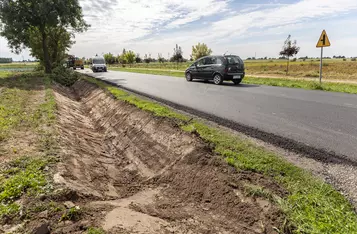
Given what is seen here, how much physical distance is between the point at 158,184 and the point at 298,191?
2.28m

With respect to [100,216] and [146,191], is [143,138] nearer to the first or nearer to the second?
[146,191]

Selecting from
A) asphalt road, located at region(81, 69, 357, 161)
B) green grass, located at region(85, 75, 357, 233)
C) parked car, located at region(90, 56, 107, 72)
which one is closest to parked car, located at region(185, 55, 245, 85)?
asphalt road, located at region(81, 69, 357, 161)

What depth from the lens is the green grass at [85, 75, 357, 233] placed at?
2.38m

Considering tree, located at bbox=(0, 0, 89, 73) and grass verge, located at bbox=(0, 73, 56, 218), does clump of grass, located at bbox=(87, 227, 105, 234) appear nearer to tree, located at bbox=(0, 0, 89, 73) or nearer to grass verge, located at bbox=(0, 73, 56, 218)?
grass verge, located at bbox=(0, 73, 56, 218)

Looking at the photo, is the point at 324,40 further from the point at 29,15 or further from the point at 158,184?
the point at 29,15

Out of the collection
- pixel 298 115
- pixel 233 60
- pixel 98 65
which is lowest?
pixel 298 115

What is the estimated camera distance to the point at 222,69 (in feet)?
47.5

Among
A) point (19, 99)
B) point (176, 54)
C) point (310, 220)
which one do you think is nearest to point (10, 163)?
point (310, 220)

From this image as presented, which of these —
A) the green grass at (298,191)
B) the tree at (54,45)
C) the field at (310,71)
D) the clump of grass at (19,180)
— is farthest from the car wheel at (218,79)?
the tree at (54,45)

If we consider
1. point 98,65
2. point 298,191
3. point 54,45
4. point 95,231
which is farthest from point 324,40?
point 54,45

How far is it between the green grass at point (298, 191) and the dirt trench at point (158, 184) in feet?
0.56

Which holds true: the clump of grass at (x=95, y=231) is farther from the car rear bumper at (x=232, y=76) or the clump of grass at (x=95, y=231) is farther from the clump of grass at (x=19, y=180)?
the car rear bumper at (x=232, y=76)

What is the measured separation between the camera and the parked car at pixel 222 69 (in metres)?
14.3

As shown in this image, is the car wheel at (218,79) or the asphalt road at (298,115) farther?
the car wheel at (218,79)
